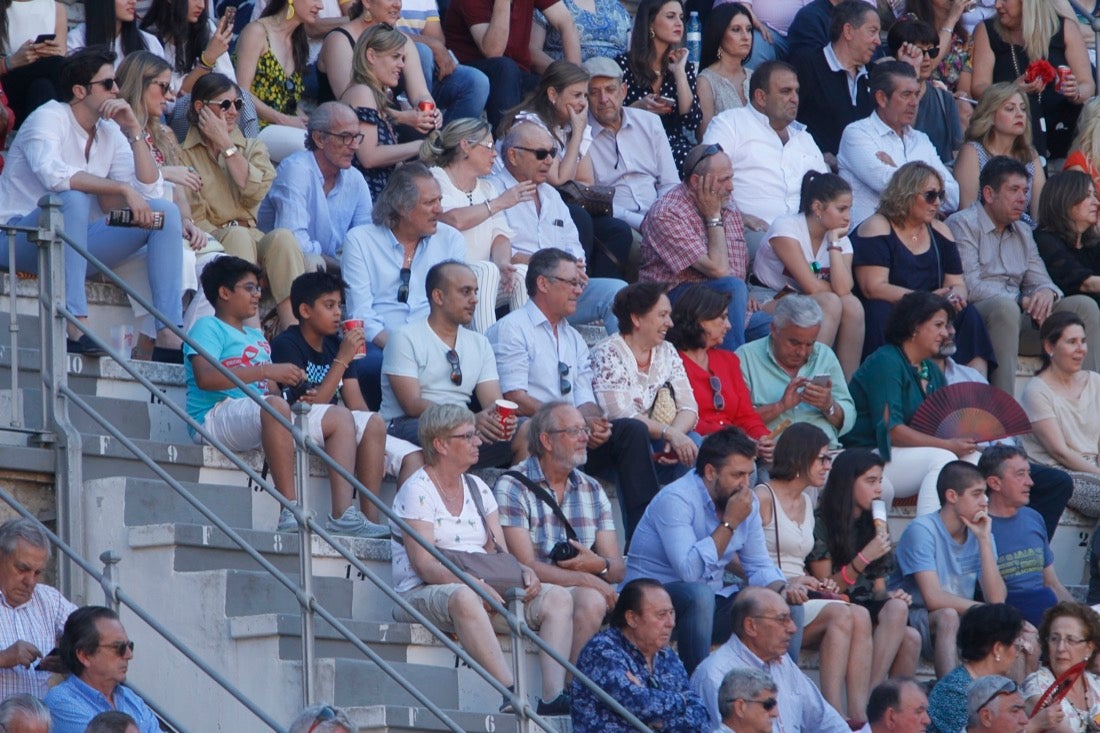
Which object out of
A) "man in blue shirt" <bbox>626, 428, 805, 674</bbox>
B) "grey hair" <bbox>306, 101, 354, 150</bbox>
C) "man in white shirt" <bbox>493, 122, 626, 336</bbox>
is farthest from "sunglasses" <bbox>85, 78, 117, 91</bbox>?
"man in blue shirt" <bbox>626, 428, 805, 674</bbox>

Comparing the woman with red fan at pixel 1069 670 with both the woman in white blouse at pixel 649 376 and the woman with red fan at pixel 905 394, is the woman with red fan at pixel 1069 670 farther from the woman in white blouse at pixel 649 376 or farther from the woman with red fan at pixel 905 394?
the woman in white blouse at pixel 649 376

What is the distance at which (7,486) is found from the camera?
863 centimetres

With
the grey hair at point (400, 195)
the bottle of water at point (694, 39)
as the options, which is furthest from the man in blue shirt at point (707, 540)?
the bottle of water at point (694, 39)

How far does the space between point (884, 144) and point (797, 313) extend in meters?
2.63

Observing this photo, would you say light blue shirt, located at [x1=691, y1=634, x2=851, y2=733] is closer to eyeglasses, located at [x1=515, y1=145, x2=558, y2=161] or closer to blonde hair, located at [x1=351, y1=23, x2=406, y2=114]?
eyeglasses, located at [x1=515, y1=145, x2=558, y2=161]

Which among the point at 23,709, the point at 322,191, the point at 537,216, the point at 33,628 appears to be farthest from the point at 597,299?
the point at 23,709

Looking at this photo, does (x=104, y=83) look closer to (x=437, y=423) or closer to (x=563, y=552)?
(x=437, y=423)

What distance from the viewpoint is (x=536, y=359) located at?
1063cm

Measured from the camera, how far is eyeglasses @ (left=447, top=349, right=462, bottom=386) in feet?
33.5

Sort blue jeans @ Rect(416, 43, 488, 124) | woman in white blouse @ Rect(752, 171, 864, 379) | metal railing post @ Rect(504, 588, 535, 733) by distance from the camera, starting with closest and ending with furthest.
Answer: metal railing post @ Rect(504, 588, 535, 733) → woman in white blouse @ Rect(752, 171, 864, 379) → blue jeans @ Rect(416, 43, 488, 124)

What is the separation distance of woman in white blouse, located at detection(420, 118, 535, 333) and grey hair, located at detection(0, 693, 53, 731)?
15.6ft

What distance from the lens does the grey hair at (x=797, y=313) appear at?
36.7 feet

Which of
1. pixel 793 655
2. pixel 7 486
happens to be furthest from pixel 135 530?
pixel 793 655

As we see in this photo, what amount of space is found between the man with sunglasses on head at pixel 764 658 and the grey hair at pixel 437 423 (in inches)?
52.9
